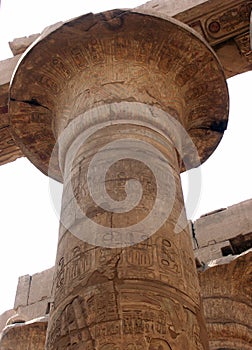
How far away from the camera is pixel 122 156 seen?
3.76 metres

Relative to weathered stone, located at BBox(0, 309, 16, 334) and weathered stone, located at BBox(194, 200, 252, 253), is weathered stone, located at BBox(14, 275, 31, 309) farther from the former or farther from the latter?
weathered stone, located at BBox(194, 200, 252, 253)

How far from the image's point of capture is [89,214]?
3.43 metres

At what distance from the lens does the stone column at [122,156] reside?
2.91 m

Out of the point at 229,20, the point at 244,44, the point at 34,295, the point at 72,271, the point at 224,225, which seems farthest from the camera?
the point at 34,295

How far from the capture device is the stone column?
2910mm

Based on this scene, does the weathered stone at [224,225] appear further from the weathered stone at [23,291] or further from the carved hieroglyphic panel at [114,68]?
the carved hieroglyphic panel at [114,68]

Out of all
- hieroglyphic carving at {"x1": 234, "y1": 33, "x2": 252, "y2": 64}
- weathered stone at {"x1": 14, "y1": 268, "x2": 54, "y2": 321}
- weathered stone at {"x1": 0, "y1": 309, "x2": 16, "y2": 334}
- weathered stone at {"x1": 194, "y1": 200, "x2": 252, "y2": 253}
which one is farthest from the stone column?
weathered stone at {"x1": 0, "y1": 309, "x2": 16, "y2": 334}

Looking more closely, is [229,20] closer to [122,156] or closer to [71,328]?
[122,156]

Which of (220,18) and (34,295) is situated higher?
(220,18)

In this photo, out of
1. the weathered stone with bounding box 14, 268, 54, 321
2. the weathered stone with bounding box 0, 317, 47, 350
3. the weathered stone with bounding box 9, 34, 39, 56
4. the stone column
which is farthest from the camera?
the weathered stone with bounding box 14, 268, 54, 321

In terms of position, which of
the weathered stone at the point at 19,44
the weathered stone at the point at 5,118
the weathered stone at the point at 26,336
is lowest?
the weathered stone at the point at 26,336

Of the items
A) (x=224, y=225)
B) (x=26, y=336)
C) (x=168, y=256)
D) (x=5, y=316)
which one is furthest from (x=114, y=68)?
(x=5, y=316)

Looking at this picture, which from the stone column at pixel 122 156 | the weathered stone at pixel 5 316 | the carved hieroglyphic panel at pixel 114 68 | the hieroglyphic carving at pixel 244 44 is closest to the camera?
the stone column at pixel 122 156

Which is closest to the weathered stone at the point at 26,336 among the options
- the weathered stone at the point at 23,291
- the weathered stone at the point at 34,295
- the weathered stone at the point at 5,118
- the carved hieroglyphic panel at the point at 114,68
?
the weathered stone at the point at 34,295
